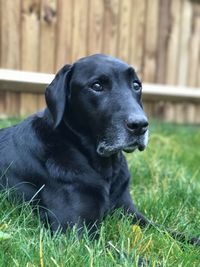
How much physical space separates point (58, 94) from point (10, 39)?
2710 mm

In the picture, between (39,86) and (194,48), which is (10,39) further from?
(194,48)

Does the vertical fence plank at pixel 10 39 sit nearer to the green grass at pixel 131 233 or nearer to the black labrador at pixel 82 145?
the green grass at pixel 131 233

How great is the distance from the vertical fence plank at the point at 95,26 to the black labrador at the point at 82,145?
10.4 feet

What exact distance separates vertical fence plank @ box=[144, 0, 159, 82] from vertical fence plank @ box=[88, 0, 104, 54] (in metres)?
0.79

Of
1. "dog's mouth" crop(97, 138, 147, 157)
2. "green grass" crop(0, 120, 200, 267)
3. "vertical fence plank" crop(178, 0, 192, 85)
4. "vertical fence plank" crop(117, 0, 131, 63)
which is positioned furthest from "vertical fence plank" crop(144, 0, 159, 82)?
"dog's mouth" crop(97, 138, 147, 157)

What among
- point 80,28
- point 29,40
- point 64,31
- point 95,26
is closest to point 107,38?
point 95,26

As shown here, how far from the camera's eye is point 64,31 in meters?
6.05

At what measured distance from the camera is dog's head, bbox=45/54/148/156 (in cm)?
298

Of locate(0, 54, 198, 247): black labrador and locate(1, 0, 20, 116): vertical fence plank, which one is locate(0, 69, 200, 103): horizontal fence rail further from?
locate(0, 54, 198, 247): black labrador

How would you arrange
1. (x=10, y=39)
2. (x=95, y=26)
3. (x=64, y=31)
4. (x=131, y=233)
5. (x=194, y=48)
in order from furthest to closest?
(x=194, y=48), (x=95, y=26), (x=64, y=31), (x=10, y=39), (x=131, y=233)

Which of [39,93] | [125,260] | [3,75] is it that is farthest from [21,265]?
[39,93]

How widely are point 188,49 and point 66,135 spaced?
469 cm

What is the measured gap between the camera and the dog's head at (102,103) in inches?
117

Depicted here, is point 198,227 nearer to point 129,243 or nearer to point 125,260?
point 129,243
